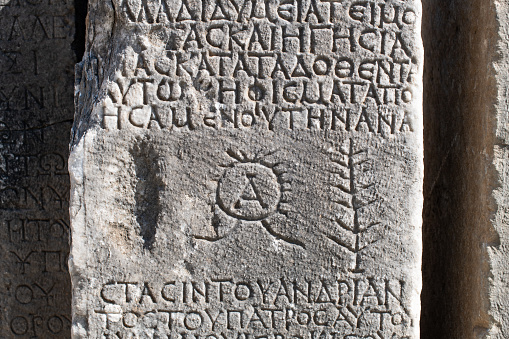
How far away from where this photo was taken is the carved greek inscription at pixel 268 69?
1.95 metres

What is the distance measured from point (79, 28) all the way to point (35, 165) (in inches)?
26.2

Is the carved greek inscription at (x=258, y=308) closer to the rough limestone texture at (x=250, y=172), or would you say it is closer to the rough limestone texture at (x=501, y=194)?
the rough limestone texture at (x=250, y=172)

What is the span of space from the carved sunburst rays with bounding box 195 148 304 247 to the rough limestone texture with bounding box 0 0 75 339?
0.93 meters

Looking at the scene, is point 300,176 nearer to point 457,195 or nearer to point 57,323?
point 457,195

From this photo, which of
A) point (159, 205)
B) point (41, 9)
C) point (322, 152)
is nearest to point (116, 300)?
point (159, 205)

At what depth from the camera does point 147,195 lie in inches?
78.7

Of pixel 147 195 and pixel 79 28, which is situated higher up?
pixel 79 28

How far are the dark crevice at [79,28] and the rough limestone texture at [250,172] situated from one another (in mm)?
466

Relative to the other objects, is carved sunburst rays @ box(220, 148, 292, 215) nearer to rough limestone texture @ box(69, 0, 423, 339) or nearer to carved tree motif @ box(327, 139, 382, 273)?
rough limestone texture @ box(69, 0, 423, 339)

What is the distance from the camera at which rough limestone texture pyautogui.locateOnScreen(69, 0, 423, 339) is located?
1954 mm

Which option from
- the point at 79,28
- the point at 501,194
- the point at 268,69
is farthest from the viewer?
the point at 79,28

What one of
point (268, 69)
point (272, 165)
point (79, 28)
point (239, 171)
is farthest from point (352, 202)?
point (79, 28)

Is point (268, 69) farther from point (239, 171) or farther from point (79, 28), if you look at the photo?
point (79, 28)

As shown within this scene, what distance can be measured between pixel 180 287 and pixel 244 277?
0.24 metres
